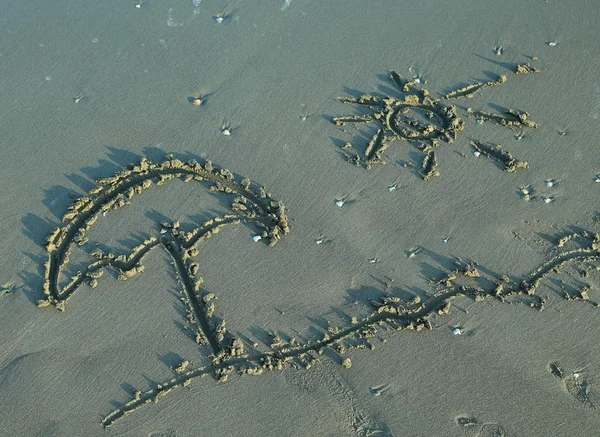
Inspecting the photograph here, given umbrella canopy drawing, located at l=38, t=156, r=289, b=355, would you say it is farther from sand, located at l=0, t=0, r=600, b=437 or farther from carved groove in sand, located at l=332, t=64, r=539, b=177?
carved groove in sand, located at l=332, t=64, r=539, b=177

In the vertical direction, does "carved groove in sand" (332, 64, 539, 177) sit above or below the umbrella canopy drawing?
above

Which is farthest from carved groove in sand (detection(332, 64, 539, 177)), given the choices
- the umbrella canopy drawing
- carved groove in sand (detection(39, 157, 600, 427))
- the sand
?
the umbrella canopy drawing

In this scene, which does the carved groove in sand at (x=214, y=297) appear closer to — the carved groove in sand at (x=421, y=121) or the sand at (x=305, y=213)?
the sand at (x=305, y=213)

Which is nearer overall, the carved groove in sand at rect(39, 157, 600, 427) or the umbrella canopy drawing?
the carved groove in sand at rect(39, 157, 600, 427)

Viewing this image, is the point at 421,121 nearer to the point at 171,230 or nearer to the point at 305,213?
the point at 305,213

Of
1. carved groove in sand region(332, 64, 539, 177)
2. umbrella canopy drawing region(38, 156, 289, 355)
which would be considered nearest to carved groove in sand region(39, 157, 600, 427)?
umbrella canopy drawing region(38, 156, 289, 355)

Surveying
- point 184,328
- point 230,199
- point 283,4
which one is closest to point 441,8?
point 283,4

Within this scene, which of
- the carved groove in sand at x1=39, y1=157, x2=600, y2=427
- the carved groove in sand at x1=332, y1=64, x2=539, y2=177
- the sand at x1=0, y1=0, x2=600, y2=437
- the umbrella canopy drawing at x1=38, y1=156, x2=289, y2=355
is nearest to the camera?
the sand at x1=0, y1=0, x2=600, y2=437

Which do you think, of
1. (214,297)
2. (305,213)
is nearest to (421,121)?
(305,213)

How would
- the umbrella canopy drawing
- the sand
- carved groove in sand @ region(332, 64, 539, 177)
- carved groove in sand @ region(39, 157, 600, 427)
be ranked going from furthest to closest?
carved groove in sand @ region(332, 64, 539, 177) < the umbrella canopy drawing < carved groove in sand @ region(39, 157, 600, 427) < the sand
